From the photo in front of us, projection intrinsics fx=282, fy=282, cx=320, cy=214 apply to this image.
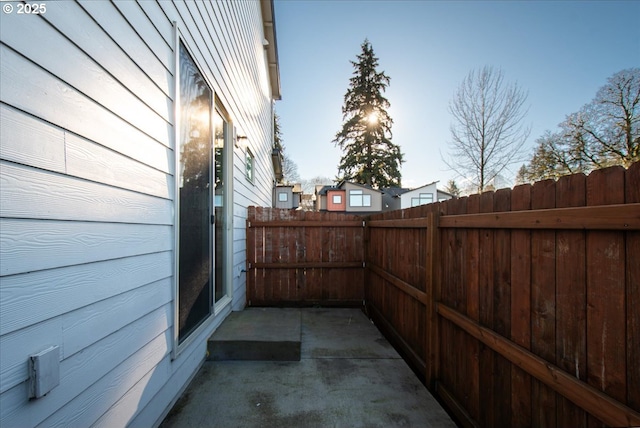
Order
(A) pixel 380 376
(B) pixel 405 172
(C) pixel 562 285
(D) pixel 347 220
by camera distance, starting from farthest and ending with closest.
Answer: (B) pixel 405 172, (D) pixel 347 220, (A) pixel 380 376, (C) pixel 562 285

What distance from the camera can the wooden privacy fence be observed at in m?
0.97

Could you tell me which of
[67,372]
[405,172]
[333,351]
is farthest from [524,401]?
[405,172]

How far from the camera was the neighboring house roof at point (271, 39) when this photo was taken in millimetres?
6621

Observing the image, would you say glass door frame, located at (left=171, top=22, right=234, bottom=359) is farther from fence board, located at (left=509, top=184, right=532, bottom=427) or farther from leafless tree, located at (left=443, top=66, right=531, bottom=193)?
leafless tree, located at (left=443, top=66, right=531, bottom=193)

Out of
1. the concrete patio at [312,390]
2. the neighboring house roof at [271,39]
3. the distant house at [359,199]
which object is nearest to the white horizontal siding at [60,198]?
the concrete patio at [312,390]

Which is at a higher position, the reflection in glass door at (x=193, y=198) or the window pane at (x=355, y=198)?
the window pane at (x=355, y=198)

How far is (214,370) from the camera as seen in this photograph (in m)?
2.42

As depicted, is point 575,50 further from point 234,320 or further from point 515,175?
point 234,320

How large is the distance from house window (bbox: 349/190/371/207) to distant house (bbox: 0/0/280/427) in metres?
19.1

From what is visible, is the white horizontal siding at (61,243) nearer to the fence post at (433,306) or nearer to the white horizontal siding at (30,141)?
the white horizontal siding at (30,141)

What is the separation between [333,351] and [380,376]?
565 mm

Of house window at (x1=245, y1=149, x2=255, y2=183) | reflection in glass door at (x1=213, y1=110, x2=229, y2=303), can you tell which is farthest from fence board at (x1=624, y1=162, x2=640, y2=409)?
house window at (x1=245, y1=149, x2=255, y2=183)

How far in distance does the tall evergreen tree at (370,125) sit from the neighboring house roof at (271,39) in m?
12.6

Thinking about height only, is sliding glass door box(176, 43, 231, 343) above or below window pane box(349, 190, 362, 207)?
below
